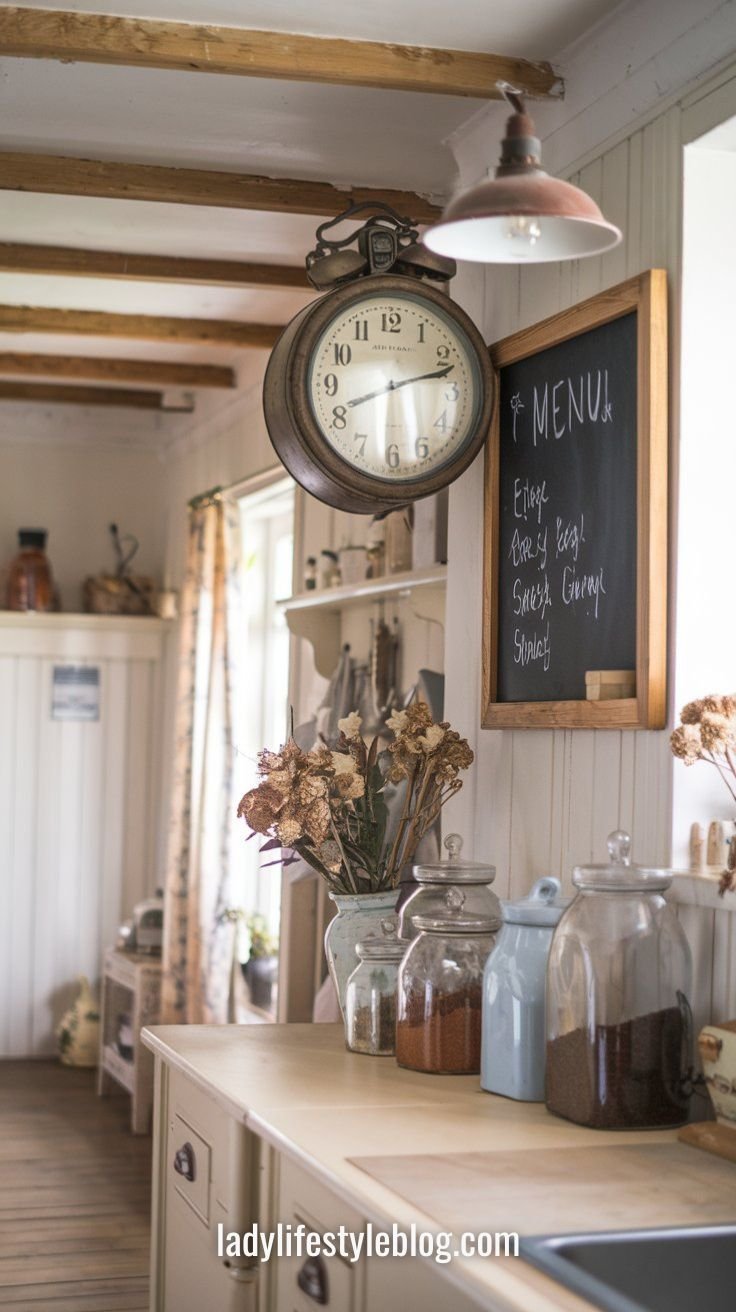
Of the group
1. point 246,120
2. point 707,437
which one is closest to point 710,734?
point 707,437

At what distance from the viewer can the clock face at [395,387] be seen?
260cm

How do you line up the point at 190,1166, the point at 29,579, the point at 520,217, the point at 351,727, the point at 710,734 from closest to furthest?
1. the point at 520,217
2. the point at 710,734
3. the point at 190,1166
4. the point at 351,727
5. the point at 29,579

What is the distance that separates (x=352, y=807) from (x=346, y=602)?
1.60 m

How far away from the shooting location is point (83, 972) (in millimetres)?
6465

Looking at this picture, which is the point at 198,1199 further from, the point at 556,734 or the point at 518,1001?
the point at 556,734

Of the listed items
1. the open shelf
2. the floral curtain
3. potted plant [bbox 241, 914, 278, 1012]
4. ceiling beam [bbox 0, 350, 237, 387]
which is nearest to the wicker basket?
the floral curtain

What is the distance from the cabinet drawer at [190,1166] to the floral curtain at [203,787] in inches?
106

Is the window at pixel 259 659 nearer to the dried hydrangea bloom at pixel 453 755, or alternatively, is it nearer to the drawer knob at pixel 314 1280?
the dried hydrangea bloom at pixel 453 755

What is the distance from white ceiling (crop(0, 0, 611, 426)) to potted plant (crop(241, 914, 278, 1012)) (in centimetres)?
228

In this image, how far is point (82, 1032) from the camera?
6.17 metres

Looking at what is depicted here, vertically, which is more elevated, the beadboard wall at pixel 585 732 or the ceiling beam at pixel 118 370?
the ceiling beam at pixel 118 370

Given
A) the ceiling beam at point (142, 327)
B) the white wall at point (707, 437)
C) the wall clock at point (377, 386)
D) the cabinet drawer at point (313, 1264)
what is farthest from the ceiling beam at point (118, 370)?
the cabinet drawer at point (313, 1264)

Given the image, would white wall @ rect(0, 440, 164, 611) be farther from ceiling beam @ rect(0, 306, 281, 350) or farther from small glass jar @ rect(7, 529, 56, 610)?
ceiling beam @ rect(0, 306, 281, 350)

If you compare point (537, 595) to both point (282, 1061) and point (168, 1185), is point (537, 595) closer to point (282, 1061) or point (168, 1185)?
point (282, 1061)
